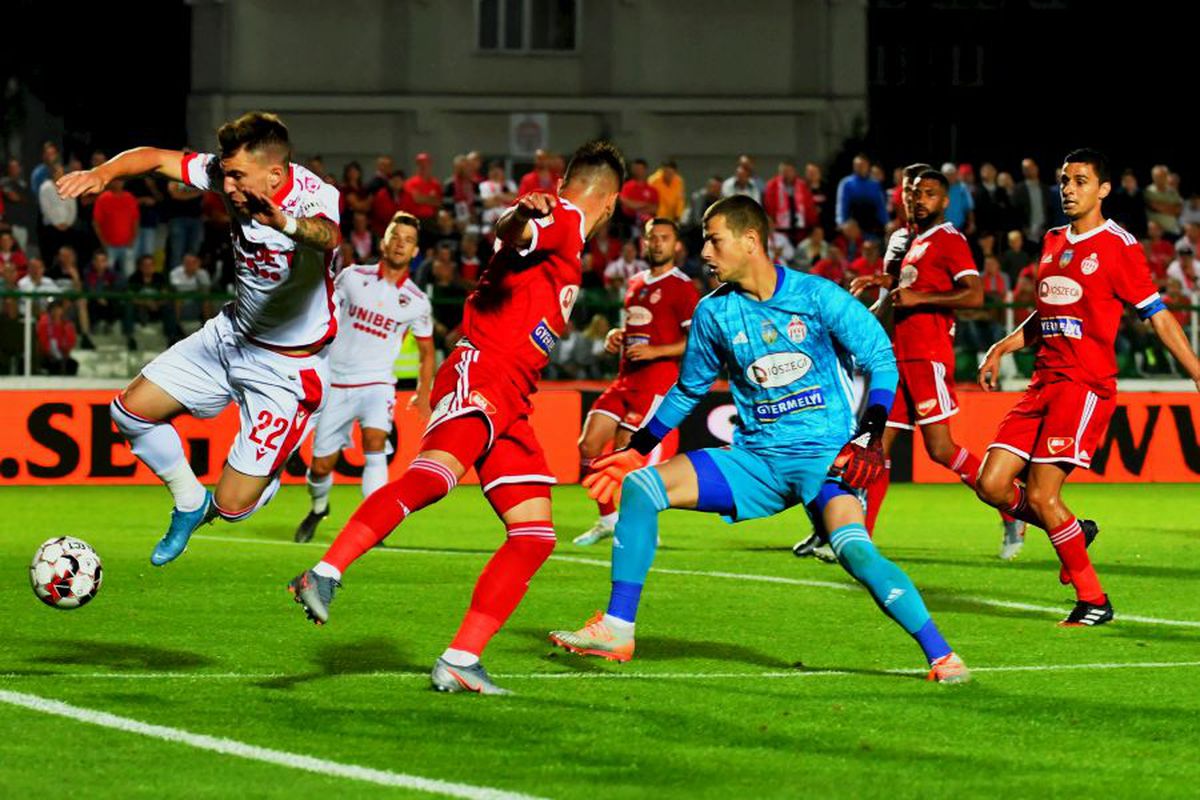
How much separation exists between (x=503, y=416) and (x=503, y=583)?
0.71 metres

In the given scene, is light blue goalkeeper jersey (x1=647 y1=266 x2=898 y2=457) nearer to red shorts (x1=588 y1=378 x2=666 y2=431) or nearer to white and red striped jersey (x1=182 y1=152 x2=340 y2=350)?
white and red striped jersey (x1=182 y1=152 x2=340 y2=350)

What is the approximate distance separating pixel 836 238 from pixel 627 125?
53.3ft

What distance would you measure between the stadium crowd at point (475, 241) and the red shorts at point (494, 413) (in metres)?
12.4

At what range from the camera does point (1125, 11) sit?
6169 cm

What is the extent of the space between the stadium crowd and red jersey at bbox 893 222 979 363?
7.67m

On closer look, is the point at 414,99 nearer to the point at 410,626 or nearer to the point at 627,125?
the point at 627,125

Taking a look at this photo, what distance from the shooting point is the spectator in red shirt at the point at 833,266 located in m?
25.2

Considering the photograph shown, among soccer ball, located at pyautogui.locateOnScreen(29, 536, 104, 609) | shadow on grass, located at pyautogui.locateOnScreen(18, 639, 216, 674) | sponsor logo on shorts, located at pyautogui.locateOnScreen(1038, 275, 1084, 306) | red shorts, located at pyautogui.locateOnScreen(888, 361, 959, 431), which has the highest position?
sponsor logo on shorts, located at pyautogui.locateOnScreen(1038, 275, 1084, 306)

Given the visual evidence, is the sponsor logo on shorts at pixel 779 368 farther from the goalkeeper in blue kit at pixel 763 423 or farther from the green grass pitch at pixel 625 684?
the green grass pitch at pixel 625 684

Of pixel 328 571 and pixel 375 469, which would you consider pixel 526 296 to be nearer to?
pixel 328 571

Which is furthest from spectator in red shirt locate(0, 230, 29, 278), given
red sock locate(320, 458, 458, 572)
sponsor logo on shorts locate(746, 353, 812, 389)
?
sponsor logo on shorts locate(746, 353, 812, 389)

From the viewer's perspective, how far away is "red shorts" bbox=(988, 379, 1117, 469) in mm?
11281

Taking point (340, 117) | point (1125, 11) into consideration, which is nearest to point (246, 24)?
point (340, 117)

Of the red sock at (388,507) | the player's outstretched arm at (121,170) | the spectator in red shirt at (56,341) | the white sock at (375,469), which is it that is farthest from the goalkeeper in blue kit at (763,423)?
the spectator in red shirt at (56,341)
